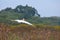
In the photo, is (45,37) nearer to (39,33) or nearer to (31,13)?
(39,33)

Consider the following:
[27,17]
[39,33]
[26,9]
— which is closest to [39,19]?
[27,17]

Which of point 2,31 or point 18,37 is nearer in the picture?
point 2,31

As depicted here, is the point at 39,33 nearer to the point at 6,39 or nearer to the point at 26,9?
the point at 6,39

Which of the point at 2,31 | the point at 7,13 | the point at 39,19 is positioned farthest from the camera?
the point at 7,13

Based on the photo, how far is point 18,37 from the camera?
4.73 meters

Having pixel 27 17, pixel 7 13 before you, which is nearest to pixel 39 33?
pixel 27 17

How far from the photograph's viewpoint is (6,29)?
4.30 meters

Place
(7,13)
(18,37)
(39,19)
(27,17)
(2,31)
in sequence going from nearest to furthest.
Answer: (2,31) → (18,37) → (39,19) → (27,17) → (7,13)

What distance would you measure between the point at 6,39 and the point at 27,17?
1180 inches

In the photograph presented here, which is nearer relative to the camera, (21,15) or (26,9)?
(21,15)

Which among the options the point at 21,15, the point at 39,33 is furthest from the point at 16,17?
the point at 39,33

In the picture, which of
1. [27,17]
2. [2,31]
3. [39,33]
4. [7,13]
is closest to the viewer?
[2,31]

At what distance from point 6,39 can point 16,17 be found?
101ft

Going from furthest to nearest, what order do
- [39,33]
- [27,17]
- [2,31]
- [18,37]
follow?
[27,17], [39,33], [18,37], [2,31]
